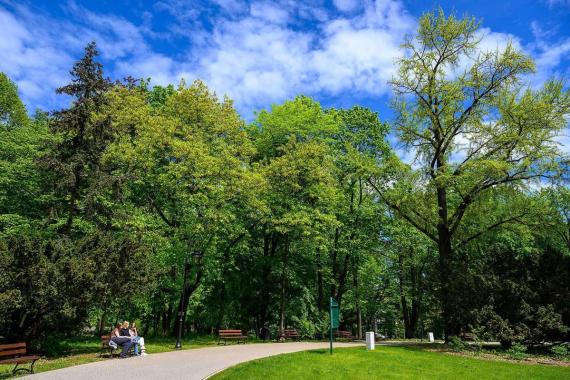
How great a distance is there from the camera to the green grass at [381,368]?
41.6 ft

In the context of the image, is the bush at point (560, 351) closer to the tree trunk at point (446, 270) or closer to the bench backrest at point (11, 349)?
the tree trunk at point (446, 270)

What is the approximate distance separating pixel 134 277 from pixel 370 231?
21.2 m

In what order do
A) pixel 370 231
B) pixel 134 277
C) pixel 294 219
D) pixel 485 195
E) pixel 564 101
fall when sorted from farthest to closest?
pixel 370 231, pixel 294 219, pixel 485 195, pixel 564 101, pixel 134 277

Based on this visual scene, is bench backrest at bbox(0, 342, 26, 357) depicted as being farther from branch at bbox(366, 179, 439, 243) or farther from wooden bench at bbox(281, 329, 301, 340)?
branch at bbox(366, 179, 439, 243)

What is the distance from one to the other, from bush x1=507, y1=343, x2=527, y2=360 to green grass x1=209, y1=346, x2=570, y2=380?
205cm

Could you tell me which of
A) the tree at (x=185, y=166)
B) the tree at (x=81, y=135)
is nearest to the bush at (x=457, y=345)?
the tree at (x=185, y=166)

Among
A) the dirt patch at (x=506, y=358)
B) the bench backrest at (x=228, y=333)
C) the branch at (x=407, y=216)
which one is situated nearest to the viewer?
the dirt patch at (x=506, y=358)

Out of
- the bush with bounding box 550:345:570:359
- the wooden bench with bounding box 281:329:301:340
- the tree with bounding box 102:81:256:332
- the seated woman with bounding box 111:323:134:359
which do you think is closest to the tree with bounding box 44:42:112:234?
the tree with bounding box 102:81:256:332

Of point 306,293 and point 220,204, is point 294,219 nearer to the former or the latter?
point 220,204

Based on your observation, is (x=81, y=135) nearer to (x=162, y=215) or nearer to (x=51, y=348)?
(x=162, y=215)

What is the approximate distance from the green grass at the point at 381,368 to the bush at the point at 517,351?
6.71 feet

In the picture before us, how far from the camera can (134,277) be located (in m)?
18.3

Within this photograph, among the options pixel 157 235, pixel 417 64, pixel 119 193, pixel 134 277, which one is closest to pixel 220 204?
pixel 157 235

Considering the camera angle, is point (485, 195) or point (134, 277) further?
point (485, 195)
